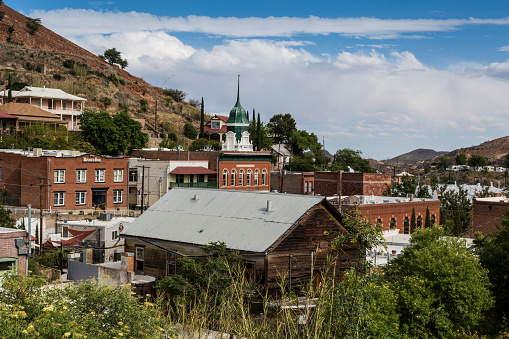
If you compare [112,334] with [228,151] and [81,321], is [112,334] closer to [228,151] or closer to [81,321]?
[81,321]

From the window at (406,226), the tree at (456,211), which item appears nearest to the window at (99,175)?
the window at (406,226)

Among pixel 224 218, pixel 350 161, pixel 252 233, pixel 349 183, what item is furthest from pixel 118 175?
pixel 350 161

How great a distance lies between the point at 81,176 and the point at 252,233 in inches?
1354

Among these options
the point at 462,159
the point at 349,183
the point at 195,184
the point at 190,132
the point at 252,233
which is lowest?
the point at 252,233

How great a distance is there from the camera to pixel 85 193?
5962cm

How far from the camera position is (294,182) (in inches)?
3514

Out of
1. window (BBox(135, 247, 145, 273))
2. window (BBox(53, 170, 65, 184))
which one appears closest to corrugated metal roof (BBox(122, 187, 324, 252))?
window (BBox(135, 247, 145, 273))

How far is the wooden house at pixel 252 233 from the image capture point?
28578 millimetres

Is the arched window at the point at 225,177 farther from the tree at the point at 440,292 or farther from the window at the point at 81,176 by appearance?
the tree at the point at 440,292

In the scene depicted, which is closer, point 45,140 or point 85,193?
point 85,193

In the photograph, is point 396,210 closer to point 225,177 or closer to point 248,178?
point 248,178

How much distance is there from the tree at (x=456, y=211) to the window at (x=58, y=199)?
137ft

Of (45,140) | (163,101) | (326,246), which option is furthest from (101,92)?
(326,246)

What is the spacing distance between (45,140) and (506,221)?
57.6 m
